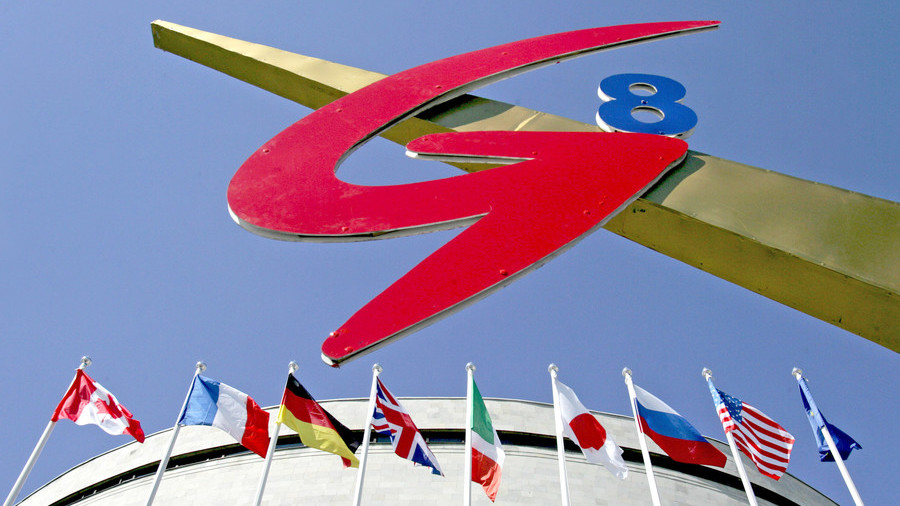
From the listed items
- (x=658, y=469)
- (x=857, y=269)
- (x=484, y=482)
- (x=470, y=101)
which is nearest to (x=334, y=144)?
(x=470, y=101)

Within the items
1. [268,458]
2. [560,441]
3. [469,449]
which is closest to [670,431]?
[560,441]

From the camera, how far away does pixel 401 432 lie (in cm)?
1446

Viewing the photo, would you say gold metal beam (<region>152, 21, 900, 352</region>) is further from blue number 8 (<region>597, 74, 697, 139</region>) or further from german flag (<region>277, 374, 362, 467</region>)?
german flag (<region>277, 374, 362, 467</region>)

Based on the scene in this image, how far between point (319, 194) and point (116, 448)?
20272 mm

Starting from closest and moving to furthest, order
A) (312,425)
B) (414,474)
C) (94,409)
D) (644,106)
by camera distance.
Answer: (644,106) → (94,409) → (312,425) → (414,474)

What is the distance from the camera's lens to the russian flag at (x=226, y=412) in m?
15.0

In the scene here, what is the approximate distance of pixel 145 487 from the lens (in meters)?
22.6

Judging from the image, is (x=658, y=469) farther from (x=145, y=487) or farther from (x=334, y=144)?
(x=334, y=144)

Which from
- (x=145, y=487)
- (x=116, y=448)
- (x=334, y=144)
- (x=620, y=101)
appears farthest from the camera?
(x=116, y=448)

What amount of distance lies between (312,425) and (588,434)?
4.89 metres

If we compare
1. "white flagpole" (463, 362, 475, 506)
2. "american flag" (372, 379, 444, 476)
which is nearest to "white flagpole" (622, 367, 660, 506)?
"white flagpole" (463, 362, 475, 506)

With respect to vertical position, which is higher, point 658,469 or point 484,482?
point 658,469

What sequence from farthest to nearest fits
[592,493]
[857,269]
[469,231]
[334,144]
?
[592,493] → [334,144] → [469,231] → [857,269]

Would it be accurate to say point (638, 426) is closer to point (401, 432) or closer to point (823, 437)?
point (823, 437)
